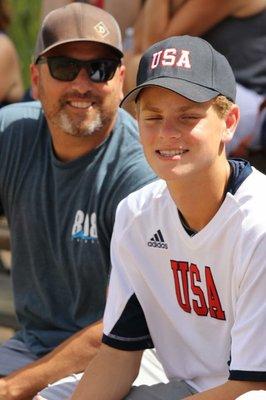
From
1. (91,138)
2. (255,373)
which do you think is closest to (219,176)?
(255,373)

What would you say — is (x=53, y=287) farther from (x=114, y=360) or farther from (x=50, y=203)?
(x=114, y=360)

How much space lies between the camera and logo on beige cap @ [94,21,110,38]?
154 inches

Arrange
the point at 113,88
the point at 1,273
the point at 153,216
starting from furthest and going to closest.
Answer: the point at 1,273 → the point at 113,88 → the point at 153,216

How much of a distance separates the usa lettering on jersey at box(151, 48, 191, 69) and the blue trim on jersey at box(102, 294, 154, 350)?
78cm

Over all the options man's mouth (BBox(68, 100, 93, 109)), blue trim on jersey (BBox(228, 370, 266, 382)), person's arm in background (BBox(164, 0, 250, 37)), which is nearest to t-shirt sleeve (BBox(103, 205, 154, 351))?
blue trim on jersey (BBox(228, 370, 266, 382))

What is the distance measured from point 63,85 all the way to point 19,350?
1.05 m

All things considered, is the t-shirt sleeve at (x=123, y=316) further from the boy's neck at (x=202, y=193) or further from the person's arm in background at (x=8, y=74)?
the person's arm in background at (x=8, y=74)

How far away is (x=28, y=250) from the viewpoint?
13.6ft

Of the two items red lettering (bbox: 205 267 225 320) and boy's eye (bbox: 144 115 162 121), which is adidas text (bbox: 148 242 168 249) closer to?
red lettering (bbox: 205 267 225 320)

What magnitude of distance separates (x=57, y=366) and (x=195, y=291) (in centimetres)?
77

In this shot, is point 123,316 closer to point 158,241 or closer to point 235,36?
point 158,241

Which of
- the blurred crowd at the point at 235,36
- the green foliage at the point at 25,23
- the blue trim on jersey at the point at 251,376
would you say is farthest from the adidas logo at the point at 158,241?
the green foliage at the point at 25,23

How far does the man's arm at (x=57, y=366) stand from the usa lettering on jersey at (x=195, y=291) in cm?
57

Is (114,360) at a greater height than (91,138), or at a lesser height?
lesser
